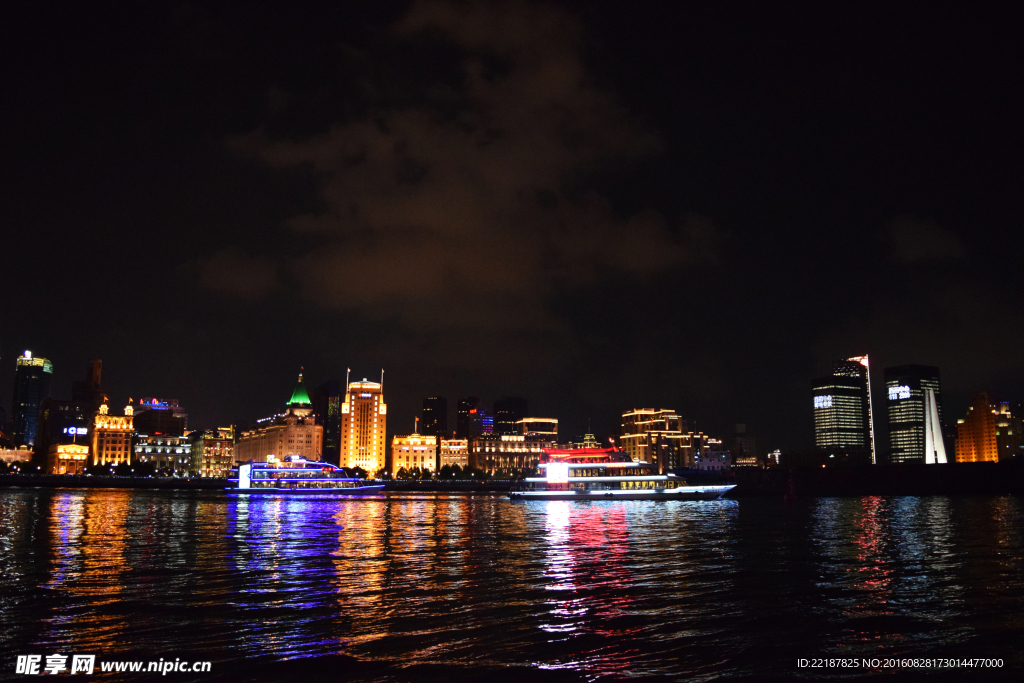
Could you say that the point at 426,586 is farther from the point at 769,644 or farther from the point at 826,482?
the point at 826,482

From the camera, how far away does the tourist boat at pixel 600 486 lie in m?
122

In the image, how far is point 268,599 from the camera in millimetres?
25781

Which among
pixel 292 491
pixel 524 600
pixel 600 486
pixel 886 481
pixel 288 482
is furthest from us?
pixel 886 481

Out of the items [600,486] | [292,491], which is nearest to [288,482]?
[292,491]

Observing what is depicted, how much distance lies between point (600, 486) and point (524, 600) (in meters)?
104

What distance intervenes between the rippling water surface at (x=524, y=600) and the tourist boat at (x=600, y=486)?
7191 cm

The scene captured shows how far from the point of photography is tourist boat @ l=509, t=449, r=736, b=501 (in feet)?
399

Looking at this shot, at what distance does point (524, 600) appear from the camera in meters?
25.7

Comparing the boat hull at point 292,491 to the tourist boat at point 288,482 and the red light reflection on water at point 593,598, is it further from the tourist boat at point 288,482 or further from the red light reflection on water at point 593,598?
the red light reflection on water at point 593,598

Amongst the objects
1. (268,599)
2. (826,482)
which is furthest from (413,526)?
(826,482)

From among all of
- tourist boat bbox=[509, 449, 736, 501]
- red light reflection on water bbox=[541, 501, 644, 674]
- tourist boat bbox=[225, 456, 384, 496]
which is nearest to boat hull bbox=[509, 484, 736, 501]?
tourist boat bbox=[509, 449, 736, 501]

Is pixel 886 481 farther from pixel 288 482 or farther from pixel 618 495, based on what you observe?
pixel 288 482

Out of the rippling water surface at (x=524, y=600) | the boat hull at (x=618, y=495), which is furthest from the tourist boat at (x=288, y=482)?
the rippling water surface at (x=524, y=600)

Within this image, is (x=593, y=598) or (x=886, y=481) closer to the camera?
(x=593, y=598)
